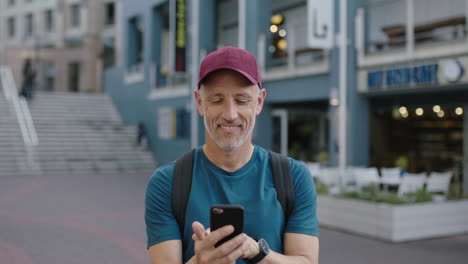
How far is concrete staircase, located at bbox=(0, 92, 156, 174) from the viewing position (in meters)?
20.1

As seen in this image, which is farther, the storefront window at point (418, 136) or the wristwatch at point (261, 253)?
the storefront window at point (418, 136)

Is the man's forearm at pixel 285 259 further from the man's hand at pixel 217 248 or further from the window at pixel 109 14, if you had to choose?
the window at pixel 109 14

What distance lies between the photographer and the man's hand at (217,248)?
1590 millimetres

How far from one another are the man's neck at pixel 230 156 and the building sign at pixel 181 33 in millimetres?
18862

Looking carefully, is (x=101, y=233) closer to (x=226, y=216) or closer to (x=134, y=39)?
(x=226, y=216)

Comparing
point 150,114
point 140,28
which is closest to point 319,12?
point 150,114

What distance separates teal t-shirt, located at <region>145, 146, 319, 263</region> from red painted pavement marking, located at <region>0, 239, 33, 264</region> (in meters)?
5.25

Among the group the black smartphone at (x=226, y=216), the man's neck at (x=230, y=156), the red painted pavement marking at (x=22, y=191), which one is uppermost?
the man's neck at (x=230, y=156)

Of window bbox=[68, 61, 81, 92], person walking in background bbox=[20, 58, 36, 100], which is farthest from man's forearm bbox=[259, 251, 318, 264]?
window bbox=[68, 61, 81, 92]

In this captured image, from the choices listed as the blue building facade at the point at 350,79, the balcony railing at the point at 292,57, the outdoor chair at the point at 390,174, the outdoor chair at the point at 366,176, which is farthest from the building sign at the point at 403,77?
the outdoor chair at the point at 366,176

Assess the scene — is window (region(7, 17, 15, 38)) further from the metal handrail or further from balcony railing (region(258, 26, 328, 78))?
balcony railing (region(258, 26, 328, 78))

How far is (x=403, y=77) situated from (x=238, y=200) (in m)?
11.2

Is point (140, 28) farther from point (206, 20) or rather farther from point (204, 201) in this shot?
point (204, 201)

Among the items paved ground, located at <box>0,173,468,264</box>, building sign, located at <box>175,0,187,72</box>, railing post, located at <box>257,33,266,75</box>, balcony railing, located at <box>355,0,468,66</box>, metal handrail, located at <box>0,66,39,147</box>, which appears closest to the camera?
paved ground, located at <box>0,173,468,264</box>
